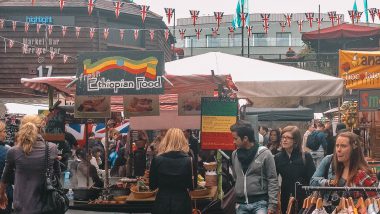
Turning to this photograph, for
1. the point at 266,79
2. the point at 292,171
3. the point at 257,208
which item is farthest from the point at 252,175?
the point at 266,79

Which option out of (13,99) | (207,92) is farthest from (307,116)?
(13,99)

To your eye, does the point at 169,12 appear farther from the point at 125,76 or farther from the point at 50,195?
the point at 50,195

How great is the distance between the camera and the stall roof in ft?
123

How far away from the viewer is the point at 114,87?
9312 mm

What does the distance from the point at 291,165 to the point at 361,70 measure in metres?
4.60

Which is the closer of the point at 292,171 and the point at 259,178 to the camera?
the point at 259,178

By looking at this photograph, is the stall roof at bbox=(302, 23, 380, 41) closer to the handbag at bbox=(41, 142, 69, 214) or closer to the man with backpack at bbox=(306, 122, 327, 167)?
the man with backpack at bbox=(306, 122, 327, 167)

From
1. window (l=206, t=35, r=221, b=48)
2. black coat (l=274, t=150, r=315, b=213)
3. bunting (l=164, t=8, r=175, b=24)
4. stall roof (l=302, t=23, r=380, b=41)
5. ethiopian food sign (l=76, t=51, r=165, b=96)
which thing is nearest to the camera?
black coat (l=274, t=150, r=315, b=213)

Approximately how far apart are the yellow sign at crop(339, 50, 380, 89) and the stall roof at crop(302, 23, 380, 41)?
25.3 metres

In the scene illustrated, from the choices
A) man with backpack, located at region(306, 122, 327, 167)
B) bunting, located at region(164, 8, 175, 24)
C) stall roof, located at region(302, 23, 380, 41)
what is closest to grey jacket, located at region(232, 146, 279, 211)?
man with backpack, located at region(306, 122, 327, 167)

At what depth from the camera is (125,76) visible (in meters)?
9.34

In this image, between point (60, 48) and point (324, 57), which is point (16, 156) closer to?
point (60, 48)

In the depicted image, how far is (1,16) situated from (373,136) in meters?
25.8

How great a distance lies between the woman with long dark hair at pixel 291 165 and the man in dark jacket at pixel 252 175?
2.41 feet
